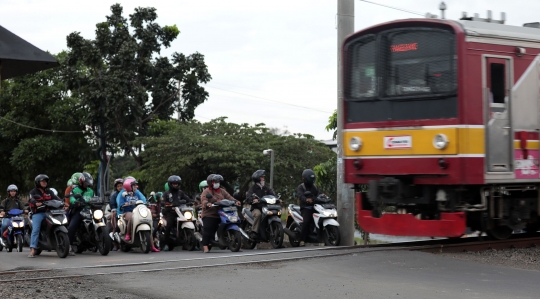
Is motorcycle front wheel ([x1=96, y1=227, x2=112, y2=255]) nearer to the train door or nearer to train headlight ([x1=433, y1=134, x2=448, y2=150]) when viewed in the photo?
train headlight ([x1=433, y1=134, x2=448, y2=150])

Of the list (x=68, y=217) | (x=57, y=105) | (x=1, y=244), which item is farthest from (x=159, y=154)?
(x=68, y=217)

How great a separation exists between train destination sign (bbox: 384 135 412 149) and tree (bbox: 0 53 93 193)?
3886 cm

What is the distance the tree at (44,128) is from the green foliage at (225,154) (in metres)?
7.34

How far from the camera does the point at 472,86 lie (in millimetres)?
13047

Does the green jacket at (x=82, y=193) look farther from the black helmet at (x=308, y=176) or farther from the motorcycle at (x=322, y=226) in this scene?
the black helmet at (x=308, y=176)

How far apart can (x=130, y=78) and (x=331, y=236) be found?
27.3 metres

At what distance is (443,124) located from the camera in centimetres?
1308

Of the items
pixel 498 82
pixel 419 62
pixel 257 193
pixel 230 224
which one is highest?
pixel 419 62

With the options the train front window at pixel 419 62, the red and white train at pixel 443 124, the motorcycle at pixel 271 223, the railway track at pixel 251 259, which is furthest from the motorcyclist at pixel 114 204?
the train front window at pixel 419 62

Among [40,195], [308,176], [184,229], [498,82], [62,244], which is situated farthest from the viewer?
[184,229]

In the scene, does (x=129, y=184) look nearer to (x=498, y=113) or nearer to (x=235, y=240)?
(x=235, y=240)

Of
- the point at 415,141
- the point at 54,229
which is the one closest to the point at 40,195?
the point at 54,229

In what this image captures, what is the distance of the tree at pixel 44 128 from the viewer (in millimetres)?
50469

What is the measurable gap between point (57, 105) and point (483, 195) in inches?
1607
